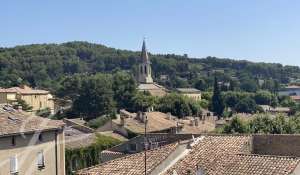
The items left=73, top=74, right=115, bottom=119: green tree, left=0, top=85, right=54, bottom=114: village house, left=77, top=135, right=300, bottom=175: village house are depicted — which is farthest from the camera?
left=73, top=74, right=115, bottom=119: green tree

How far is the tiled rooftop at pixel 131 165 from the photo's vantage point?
20.4 meters

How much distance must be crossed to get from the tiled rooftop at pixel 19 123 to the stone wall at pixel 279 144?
10121 millimetres

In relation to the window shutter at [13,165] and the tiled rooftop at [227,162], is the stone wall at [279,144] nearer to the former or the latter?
the tiled rooftop at [227,162]

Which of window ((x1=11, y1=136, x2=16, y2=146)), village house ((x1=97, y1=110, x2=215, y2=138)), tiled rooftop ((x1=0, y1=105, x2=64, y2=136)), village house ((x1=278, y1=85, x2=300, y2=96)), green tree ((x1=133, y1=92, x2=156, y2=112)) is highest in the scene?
tiled rooftop ((x1=0, y1=105, x2=64, y2=136))

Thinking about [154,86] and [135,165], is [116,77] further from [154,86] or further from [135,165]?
[135,165]

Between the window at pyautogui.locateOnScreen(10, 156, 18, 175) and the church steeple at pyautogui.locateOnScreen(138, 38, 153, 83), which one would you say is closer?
the window at pyautogui.locateOnScreen(10, 156, 18, 175)

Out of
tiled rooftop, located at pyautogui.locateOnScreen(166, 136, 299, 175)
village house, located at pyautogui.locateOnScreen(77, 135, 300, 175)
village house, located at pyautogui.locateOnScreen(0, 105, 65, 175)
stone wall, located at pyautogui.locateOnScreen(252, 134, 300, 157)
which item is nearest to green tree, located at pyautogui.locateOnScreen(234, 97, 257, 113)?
stone wall, located at pyautogui.locateOnScreen(252, 134, 300, 157)

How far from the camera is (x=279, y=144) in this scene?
1062 inches

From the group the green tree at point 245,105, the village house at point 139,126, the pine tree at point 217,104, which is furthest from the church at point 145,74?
the village house at point 139,126

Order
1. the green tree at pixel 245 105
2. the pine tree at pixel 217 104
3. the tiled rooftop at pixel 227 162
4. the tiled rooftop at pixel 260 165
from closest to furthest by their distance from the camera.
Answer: the tiled rooftop at pixel 260 165 < the tiled rooftop at pixel 227 162 < the pine tree at pixel 217 104 < the green tree at pixel 245 105

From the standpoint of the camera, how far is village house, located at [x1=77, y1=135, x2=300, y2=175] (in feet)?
60.4

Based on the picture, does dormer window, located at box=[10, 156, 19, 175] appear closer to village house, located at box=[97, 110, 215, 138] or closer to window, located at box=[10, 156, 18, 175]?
window, located at box=[10, 156, 18, 175]

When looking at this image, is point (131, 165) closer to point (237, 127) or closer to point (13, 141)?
point (13, 141)

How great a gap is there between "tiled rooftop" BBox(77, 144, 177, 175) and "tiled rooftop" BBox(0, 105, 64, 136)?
131 inches
